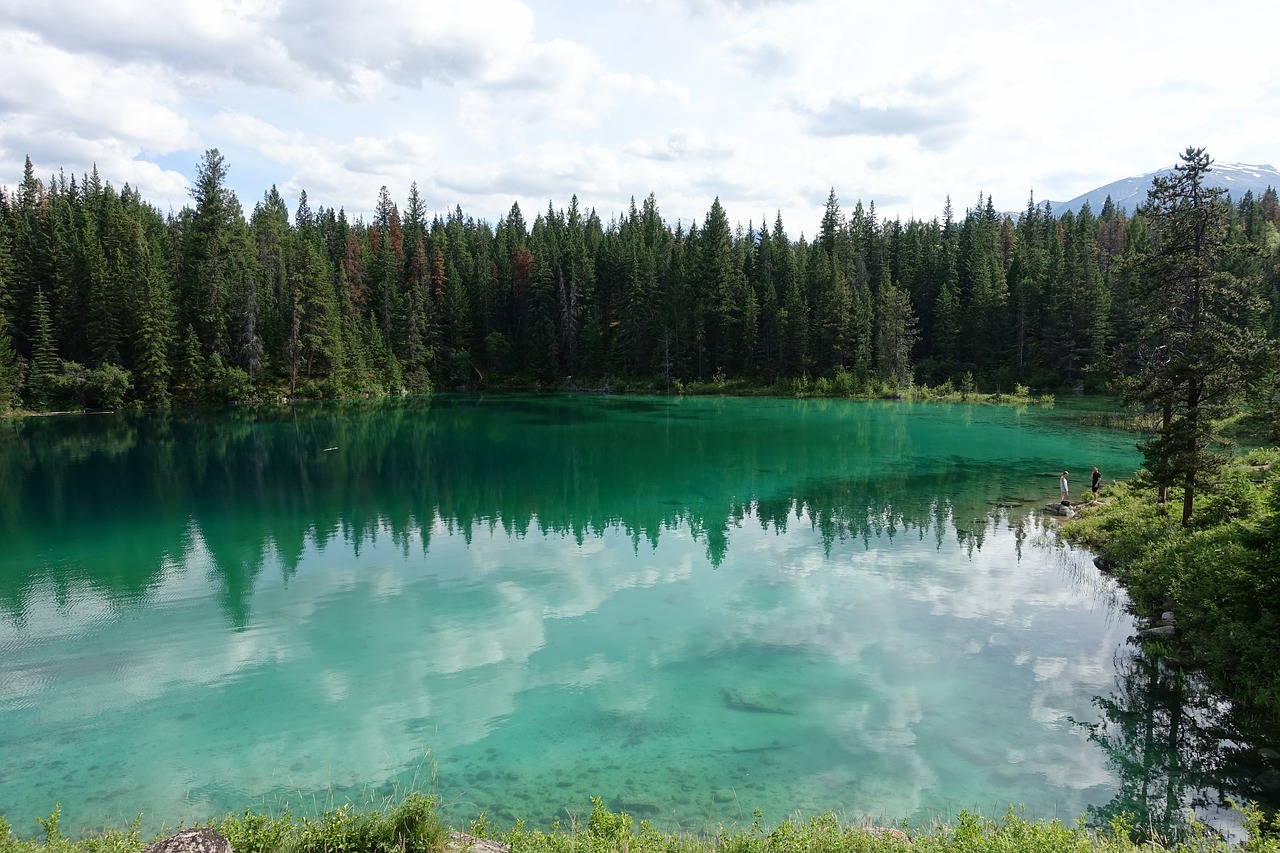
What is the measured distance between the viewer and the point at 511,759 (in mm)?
12336

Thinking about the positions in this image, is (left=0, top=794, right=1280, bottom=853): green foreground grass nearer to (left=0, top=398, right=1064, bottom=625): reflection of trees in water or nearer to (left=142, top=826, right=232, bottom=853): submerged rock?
(left=142, top=826, right=232, bottom=853): submerged rock

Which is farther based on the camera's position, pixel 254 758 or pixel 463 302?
pixel 463 302

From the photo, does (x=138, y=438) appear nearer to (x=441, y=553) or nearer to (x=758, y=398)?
(x=441, y=553)

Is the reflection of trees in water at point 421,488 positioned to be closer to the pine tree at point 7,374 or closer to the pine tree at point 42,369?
the pine tree at point 7,374

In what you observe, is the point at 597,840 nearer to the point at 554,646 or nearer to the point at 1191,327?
the point at 554,646

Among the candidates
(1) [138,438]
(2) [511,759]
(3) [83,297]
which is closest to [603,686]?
(2) [511,759]

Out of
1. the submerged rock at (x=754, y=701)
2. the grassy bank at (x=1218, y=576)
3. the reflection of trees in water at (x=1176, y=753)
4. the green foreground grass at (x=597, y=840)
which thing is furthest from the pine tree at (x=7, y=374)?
the reflection of trees in water at (x=1176, y=753)

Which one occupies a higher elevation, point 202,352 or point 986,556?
point 202,352

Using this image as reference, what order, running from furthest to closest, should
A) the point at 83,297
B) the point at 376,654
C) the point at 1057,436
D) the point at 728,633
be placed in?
the point at 83,297 < the point at 1057,436 < the point at 728,633 < the point at 376,654

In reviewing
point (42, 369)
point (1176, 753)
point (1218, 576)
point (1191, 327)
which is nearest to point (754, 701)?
point (1176, 753)

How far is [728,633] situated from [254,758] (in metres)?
10.3

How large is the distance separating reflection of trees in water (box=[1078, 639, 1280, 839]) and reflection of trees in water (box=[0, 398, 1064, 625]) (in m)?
11.8

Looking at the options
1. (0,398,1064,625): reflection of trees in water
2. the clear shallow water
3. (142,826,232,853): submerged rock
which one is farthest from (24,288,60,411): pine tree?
(142,826,232,853): submerged rock

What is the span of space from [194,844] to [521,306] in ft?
356
